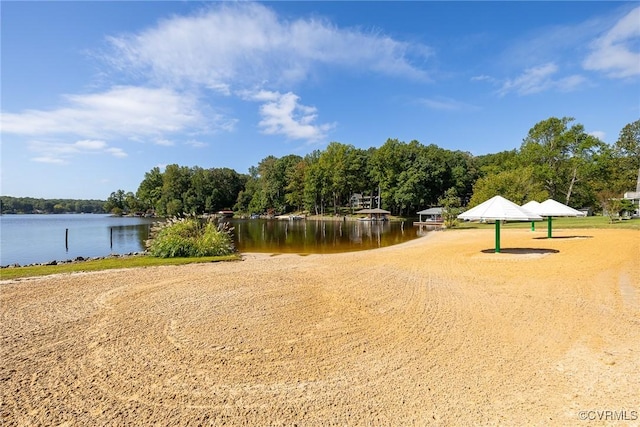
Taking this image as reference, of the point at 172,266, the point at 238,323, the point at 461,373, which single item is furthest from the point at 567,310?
the point at 172,266

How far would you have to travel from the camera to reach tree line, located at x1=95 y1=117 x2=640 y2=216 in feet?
150

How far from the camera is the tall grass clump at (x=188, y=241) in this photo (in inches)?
588

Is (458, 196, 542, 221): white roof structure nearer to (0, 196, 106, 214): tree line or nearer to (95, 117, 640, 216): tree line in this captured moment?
(95, 117, 640, 216): tree line

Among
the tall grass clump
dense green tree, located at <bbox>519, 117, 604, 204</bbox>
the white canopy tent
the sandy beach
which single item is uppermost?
dense green tree, located at <bbox>519, 117, 604, 204</bbox>

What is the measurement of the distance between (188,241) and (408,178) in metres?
54.2

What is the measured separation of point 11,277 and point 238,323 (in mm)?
8905

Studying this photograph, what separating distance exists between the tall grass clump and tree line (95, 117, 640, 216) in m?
1.07

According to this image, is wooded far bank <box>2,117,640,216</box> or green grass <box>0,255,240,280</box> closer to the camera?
green grass <box>0,255,240,280</box>

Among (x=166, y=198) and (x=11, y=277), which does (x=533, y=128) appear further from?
(x=166, y=198)

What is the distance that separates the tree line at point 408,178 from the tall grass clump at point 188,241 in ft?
3.53

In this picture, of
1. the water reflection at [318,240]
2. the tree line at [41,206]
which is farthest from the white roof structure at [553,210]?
the tree line at [41,206]

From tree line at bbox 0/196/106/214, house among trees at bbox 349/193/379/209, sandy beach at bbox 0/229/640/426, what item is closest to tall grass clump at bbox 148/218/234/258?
sandy beach at bbox 0/229/640/426

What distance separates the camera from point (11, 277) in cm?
1008

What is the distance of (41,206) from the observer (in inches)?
5650
